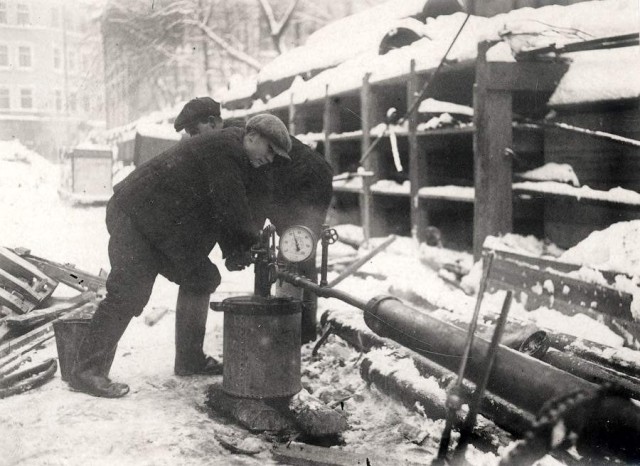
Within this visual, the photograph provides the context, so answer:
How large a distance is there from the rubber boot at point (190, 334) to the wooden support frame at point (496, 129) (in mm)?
3571

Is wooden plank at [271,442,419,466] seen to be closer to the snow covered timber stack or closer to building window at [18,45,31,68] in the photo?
the snow covered timber stack

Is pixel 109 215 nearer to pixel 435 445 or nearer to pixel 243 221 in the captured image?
pixel 243 221

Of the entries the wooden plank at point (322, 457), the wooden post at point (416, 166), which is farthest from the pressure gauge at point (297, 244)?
the wooden post at point (416, 166)

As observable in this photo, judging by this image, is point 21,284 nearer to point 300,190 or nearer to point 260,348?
point 300,190

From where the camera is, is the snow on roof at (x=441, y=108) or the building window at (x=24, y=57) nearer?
the snow on roof at (x=441, y=108)

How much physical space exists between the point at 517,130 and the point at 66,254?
698 centimetres

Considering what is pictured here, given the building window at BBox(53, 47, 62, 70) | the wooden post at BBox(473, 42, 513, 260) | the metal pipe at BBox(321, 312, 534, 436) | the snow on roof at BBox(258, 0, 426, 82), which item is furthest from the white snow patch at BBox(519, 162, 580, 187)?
the building window at BBox(53, 47, 62, 70)

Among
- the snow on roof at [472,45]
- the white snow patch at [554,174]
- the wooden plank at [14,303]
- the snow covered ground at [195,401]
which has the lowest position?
the snow covered ground at [195,401]

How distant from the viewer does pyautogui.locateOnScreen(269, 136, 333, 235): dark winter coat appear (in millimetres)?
4988

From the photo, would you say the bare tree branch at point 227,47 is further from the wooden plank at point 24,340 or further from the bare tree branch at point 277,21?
the wooden plank at point 24,340

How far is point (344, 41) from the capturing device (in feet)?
40.3

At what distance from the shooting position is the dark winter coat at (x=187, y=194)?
13.1 ft

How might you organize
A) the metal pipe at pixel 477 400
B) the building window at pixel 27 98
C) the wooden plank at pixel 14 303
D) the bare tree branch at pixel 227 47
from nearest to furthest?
the metal pipe at pixel 477 400 < the wooden plank at pixel 14 303 < the bare tree branch at pixel 227 47 < the building window at pixel 27 98

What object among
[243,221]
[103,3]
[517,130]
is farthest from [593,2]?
[103,3]
